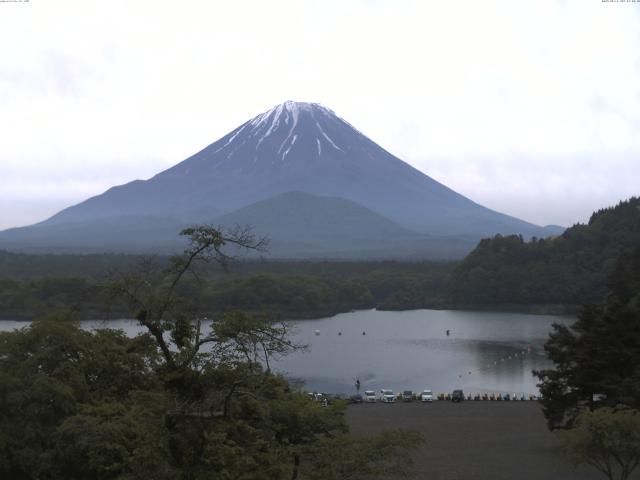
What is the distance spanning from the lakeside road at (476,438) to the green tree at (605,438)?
184 cm

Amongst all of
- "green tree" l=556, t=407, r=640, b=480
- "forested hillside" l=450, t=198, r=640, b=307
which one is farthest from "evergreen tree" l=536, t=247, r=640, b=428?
"forested hillside" l=450, t=198, r=640, b=307

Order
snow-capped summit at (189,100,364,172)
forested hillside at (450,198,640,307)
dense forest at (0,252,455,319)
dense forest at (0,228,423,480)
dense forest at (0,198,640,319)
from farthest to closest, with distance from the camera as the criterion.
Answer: snow-capped summit at (189,100,364,172)
forested hillside at (450,198,640,307)
dense forest at (0,198,640,319)
dense forest at (0,252,455,319)
dense forest at (0,228,423,480)

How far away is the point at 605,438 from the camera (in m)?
11.5

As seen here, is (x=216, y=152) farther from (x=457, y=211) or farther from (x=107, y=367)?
(x=107, y=367)

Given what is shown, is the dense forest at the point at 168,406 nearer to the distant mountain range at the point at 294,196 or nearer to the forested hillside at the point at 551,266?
the forested hillside at the point at 551,266

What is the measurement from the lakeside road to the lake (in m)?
3.32

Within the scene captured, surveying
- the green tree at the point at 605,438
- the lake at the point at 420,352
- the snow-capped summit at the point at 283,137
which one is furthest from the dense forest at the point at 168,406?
the snow-capped summit at the point at 283,137

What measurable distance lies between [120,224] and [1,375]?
5333 inches

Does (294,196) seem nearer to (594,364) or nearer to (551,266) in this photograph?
(551,266)

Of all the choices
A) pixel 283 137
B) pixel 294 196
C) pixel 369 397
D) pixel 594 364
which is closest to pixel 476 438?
pixel 594 364

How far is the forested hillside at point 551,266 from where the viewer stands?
51625 mm

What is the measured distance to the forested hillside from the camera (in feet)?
169

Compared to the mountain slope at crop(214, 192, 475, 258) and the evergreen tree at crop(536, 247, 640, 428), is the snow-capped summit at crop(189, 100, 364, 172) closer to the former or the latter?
the mountain slope at crop(214, 192, 475, 258)

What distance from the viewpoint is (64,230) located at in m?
144
